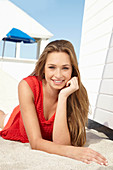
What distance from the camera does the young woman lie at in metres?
Result: 2.06

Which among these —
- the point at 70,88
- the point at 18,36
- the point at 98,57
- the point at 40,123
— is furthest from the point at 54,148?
the point at 18,36

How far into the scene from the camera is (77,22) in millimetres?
81688

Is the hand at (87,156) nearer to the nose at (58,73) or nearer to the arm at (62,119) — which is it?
the arm at (62,119)

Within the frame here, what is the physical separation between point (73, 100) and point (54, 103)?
0.20m

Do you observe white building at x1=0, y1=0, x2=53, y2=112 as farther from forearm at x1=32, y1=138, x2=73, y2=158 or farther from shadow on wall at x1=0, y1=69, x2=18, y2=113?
forearm at x1=32, y1=138, x2=73, y2=158

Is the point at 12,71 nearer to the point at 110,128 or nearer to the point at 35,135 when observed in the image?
the point at 110,128

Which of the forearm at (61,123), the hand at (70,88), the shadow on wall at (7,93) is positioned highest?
the hand at (70,88)

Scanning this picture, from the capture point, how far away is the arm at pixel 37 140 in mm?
1789

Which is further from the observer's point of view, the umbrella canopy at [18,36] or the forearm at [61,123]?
the umbrella canopy at [18,36]

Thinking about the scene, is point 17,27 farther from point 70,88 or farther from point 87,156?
point 87,156

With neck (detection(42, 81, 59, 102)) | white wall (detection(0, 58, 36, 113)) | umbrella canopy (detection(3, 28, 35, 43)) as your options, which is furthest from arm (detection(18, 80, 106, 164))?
umbrella canopy (detection(3, 28, 35, 43))

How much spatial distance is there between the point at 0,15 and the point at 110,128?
7.62 meters

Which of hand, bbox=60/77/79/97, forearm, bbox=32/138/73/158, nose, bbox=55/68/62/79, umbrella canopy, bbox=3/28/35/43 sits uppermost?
umbrella canopy, bbox=3/28/35/43

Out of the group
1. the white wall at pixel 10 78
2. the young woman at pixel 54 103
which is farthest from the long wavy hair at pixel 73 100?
the white wall at pixel 10 78
